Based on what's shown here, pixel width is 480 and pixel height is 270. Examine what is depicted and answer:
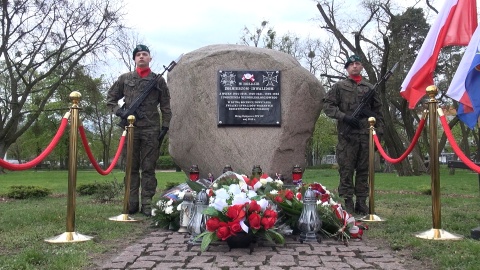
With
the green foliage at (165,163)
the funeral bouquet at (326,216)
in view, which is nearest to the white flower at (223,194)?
the funeral bouquet at (326,216)

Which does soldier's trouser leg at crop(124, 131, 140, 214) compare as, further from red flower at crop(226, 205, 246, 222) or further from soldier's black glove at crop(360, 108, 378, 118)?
soldier's black glove at crop(360, 108, 378, 118)

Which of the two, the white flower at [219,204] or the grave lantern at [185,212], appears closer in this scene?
the white flower at [219,204]

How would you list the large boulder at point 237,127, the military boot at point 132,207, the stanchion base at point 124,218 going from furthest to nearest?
the large boulder at point 237,127, the military boot at point 132,207, the stanchion base at point 124,218

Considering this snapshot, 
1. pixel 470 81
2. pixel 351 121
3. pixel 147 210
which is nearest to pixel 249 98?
pixel 351 121

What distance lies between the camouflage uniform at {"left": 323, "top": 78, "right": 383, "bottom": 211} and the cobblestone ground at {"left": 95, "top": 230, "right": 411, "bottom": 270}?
6.61ft

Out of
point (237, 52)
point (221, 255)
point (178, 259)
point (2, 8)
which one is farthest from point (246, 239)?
point (2, 8)

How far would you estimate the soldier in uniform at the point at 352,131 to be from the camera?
6.77 meters

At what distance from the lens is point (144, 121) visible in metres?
6.72

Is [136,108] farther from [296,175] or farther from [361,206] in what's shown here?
[361,206]

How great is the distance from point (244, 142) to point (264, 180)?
69.3 inches

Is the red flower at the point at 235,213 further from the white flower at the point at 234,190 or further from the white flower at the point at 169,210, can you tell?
the white flower at the point at 169,210

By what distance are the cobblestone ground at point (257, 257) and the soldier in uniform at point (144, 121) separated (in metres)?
1.91

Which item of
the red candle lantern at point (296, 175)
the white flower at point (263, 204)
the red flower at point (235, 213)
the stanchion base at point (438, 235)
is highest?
the red candle lantern at point (296, 175)

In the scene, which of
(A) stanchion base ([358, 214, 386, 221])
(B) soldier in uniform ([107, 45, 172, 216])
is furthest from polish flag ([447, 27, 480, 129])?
(B) soldier in uniform ([107, 45, 172, 216])
